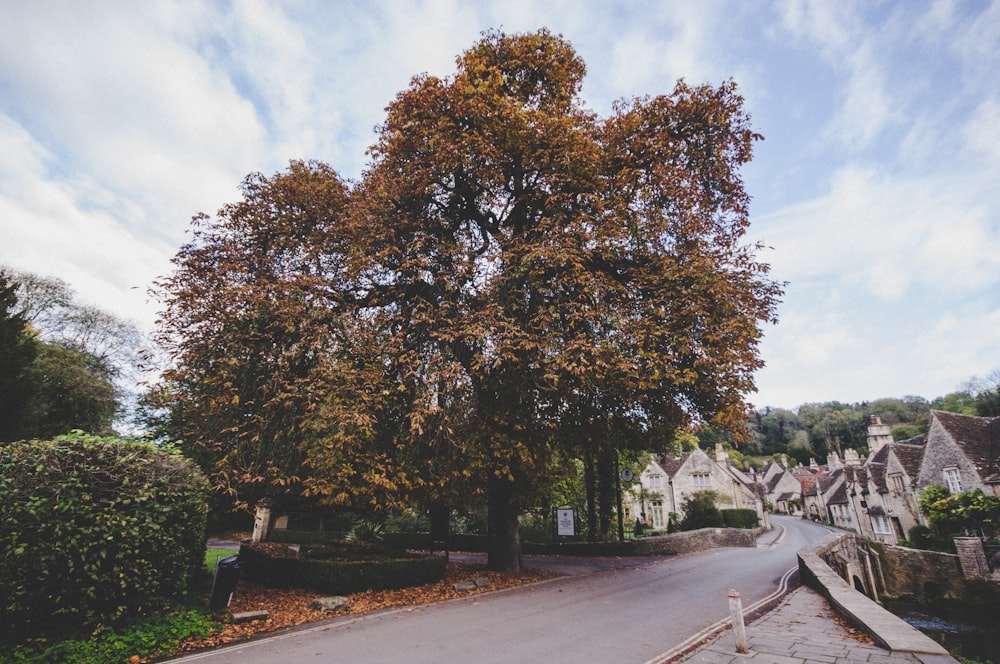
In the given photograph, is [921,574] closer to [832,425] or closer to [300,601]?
[300,601]

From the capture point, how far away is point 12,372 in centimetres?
1961

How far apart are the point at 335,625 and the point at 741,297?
36.9 feet

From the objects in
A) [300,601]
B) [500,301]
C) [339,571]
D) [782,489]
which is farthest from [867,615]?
[782,489]

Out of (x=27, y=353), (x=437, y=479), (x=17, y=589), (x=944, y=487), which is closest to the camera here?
(x=17, y=589)

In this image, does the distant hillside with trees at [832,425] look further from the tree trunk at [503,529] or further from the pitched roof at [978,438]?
the tree trunk at [503,529]

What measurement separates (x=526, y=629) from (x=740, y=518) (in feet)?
149

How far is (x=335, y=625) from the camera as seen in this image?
8.80 m

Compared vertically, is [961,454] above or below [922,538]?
above

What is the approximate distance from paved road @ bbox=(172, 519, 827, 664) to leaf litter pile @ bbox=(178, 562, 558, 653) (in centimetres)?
54

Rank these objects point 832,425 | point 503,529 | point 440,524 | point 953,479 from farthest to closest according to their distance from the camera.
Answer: point 832,425
point 953,479
point 440,524
point 503,529

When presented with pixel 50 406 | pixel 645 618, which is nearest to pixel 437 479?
pixel 645 618

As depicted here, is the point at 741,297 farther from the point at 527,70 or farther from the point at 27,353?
the point at 27,353

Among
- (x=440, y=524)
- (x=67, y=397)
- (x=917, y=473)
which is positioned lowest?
(x=440, y=524)

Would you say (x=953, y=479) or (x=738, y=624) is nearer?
(x=738, y=624)
